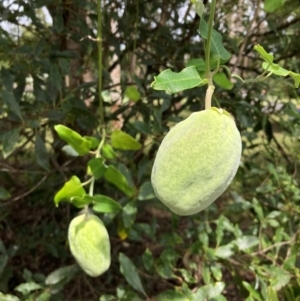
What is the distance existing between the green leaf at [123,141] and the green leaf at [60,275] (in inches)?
16.0

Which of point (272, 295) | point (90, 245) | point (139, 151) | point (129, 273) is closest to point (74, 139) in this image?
point (90, 245)

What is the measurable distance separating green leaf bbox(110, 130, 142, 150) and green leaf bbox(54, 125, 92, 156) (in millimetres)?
97

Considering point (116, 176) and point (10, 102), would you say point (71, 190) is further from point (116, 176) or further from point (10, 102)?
point (10, 102)

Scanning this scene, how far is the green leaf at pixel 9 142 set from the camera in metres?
1.06

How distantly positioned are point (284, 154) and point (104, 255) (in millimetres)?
1110

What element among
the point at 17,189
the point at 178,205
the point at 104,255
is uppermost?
the point at 178,205

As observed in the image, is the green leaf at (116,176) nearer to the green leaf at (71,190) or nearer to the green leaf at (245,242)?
the green leaf at (71,190)

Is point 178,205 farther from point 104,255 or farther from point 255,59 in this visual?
point 255,59

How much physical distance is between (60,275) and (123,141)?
433 millimetres

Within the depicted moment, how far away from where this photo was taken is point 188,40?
160cm

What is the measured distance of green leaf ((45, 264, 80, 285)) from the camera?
3.82 feet

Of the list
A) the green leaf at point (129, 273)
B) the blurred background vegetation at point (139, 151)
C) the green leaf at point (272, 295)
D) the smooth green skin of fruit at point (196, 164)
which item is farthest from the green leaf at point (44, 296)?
the smooth green skin of fruit at point (196, 164)

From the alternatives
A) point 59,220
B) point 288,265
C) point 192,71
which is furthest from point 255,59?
point 192,71

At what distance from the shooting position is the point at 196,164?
0.51 metres
